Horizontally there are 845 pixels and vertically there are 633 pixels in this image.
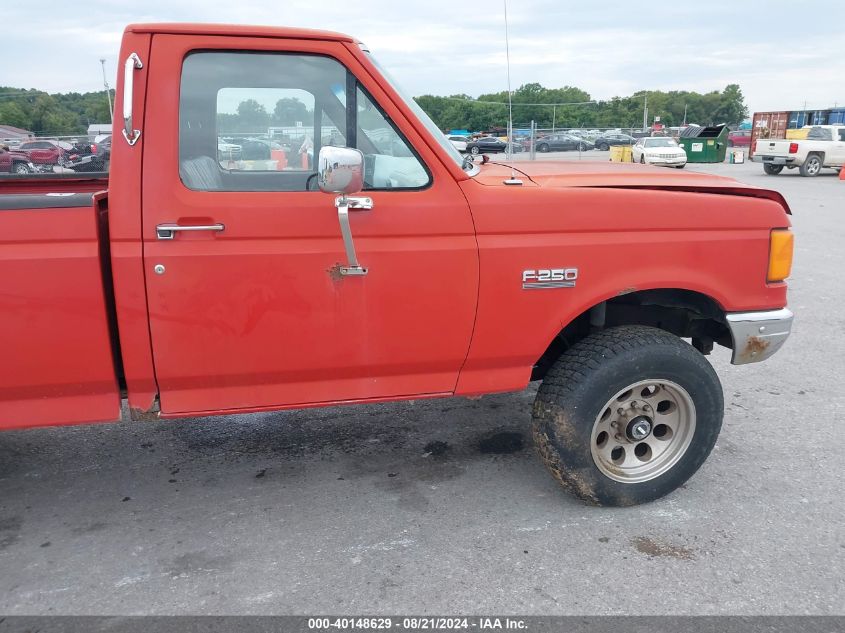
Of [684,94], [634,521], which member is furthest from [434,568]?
[684,94]

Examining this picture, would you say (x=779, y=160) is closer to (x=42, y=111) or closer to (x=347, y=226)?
(x=42, y=111)

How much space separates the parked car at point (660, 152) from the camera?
27.6 metres

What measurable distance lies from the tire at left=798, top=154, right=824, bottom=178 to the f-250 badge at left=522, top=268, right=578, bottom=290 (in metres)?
23.9

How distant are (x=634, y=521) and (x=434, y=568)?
1014 millimetres

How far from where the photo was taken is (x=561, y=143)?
1534 inches

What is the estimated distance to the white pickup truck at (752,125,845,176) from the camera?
22.8m

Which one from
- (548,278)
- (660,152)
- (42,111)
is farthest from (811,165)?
(548,278)

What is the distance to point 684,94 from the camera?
306 feet

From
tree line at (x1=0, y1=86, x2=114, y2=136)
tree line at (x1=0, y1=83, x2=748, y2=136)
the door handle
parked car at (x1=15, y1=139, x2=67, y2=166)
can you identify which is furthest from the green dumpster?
the door handle

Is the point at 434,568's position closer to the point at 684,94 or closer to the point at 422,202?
the point at 422,202

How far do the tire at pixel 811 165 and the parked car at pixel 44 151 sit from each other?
2317cm

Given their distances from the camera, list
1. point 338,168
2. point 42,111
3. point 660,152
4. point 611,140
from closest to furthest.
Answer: point 338,168, point 42,111, point 660,152, point 611,140

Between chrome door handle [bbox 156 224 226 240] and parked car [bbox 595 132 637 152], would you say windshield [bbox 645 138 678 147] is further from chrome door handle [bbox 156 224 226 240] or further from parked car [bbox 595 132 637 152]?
chrome door handle [bbox 156 224 226 240]

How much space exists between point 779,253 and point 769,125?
3324 centimetres
